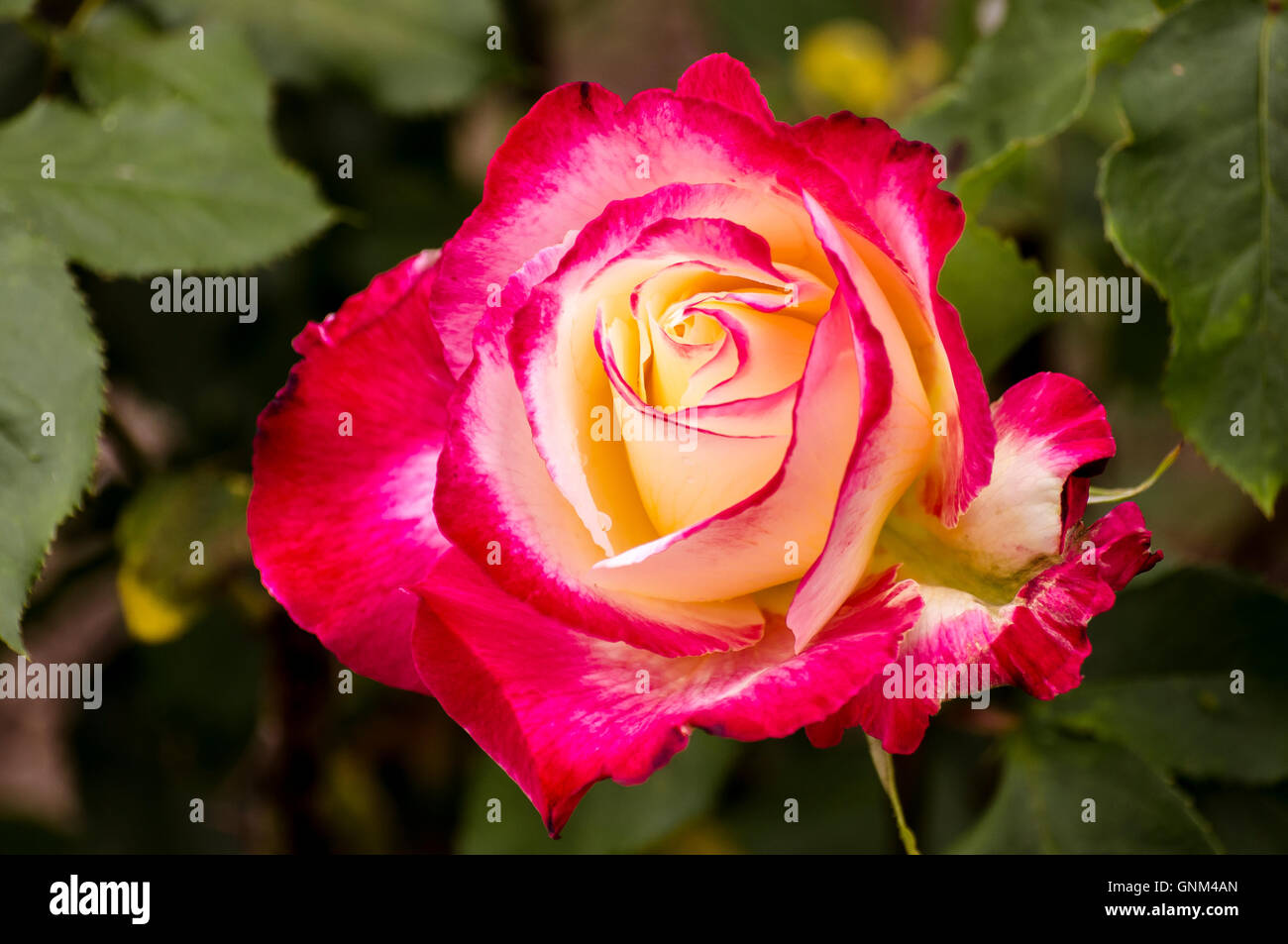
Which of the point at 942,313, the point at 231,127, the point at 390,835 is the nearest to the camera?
the point at 942,313

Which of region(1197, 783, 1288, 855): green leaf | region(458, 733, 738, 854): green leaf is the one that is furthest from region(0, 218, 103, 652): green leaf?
region(1197, 783, 1288, 855): green leaf

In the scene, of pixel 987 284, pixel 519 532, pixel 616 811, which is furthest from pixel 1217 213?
pixel 616 811

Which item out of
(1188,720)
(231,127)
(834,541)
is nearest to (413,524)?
(834,541)

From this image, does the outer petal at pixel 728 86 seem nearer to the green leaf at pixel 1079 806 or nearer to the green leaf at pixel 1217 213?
the green leaf at pixel 1217 213

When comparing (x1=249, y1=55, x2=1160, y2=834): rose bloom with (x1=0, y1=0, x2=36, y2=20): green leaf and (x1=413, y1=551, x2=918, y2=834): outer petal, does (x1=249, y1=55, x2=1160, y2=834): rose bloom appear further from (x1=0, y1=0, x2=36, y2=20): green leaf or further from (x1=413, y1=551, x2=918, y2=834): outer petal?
(x1=0, y1=0, x2=36, y2=20): green leaf
